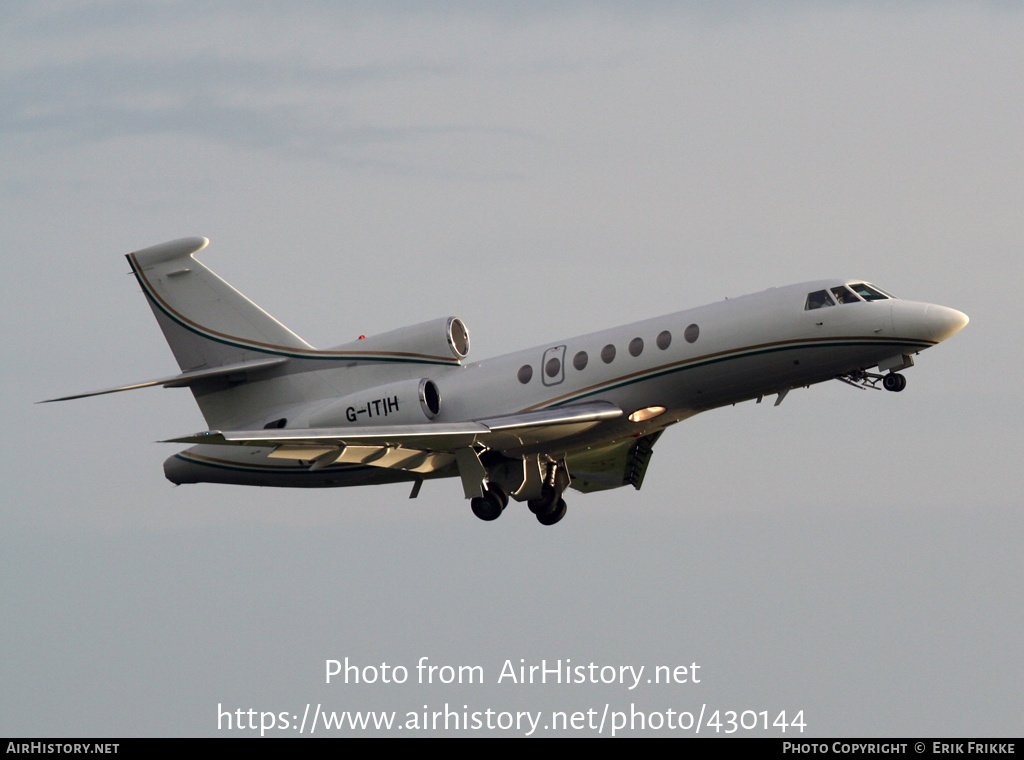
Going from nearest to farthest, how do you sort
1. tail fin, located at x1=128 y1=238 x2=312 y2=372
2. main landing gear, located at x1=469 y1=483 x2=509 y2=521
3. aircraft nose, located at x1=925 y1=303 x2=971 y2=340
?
aircraft nose, located at x1=925 y1=303 x2=971 y2=340 → main landing gear, located at x1=469 y1=483 x2=509 y2=521 → tail fin, located at x1=128 y1=238 x2=312 y2=372

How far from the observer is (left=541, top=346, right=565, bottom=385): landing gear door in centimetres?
2730

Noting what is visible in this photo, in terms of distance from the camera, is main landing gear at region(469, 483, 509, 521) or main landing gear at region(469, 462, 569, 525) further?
main landing gear at region(469, 462, 569, 525)

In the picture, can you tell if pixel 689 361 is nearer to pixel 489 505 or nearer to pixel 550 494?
pixel 489 505

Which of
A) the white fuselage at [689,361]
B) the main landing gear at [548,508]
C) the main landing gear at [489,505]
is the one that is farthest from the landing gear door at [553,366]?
the main landing gear at [548,508]

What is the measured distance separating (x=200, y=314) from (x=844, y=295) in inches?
552

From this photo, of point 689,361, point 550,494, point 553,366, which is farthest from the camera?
point 550,494

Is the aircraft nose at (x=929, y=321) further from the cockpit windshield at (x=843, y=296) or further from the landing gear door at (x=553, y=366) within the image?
the landing gear door at (x=553, y=366)

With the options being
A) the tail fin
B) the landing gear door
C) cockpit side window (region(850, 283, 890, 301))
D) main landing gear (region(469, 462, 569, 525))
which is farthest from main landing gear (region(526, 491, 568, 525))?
cockpit side window (region(850, 283, 890, 301))

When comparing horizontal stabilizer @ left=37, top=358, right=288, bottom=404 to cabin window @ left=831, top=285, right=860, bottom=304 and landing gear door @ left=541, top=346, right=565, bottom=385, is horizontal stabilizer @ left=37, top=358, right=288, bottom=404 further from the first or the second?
cabin window @ left=831, top=285, right=860, bottom=304

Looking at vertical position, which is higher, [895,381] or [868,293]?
[868,293]

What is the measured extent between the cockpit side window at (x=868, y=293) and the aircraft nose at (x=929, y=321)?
509mm

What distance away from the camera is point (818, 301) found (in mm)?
25688

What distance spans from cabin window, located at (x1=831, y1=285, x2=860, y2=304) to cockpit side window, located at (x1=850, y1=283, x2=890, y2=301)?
0.12 meters

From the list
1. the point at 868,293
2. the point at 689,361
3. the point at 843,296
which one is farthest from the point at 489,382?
the point at 868,293
